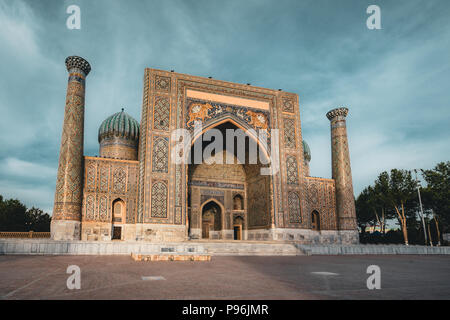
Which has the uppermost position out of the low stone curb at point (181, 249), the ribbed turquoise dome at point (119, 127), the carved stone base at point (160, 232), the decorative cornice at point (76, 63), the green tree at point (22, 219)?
the decorative cornice at point (76, 63)

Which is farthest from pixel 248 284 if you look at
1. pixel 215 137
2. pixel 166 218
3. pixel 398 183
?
pixel 398 183

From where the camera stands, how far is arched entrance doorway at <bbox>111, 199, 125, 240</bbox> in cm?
1453

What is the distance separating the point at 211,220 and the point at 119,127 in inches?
314

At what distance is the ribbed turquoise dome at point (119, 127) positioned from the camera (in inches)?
809

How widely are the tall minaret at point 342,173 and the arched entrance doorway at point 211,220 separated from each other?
6588 millimetres

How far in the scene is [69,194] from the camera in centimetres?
1333

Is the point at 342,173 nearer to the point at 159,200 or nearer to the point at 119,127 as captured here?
the point at 159,200

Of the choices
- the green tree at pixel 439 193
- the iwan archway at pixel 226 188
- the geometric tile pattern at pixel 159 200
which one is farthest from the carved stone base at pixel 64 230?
the green tree at pixel 439 193

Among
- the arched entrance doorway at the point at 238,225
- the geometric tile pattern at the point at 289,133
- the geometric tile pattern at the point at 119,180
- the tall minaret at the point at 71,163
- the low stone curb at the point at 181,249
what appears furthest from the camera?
the arched entrance doorway at the point at 238,225

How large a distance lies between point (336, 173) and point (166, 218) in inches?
393

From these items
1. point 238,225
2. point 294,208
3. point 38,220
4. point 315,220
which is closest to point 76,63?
point 238,225

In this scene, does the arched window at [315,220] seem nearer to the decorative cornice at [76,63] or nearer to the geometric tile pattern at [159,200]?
the geometric tile pattern at [159,200]

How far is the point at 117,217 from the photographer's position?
1475cm
